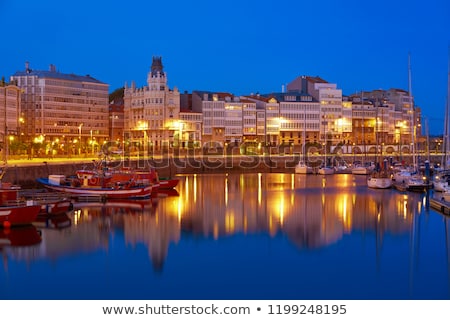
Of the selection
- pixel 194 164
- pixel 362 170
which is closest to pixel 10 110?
pixel 194 164

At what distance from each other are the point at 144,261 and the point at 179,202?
19.2 m

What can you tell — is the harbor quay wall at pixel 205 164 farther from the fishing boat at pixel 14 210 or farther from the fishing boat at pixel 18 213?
the fishing boat at pixel 18 213

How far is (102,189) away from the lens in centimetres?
4331

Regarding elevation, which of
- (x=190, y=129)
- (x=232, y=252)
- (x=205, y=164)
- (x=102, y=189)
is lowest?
(x=232, y=252)

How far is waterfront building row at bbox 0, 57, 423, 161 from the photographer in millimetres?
98500

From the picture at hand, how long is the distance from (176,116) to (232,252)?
7599 centimetres

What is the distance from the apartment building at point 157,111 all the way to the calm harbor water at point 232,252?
57.7 metres

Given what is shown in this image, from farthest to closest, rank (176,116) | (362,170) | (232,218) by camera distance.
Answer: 1. (176,116)
2. (362,170)
3. (232,218)

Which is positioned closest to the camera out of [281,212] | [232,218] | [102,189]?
[232,218]

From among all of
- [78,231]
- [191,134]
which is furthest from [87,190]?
[191,134]

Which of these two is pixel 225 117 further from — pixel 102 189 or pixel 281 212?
pixel 281 212

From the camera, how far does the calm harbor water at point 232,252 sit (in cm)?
2161

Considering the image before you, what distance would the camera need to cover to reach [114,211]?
38719 mm

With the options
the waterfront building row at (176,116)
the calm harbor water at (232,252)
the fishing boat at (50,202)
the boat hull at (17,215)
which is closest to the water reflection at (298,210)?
the calm harbor water at (232,252)
